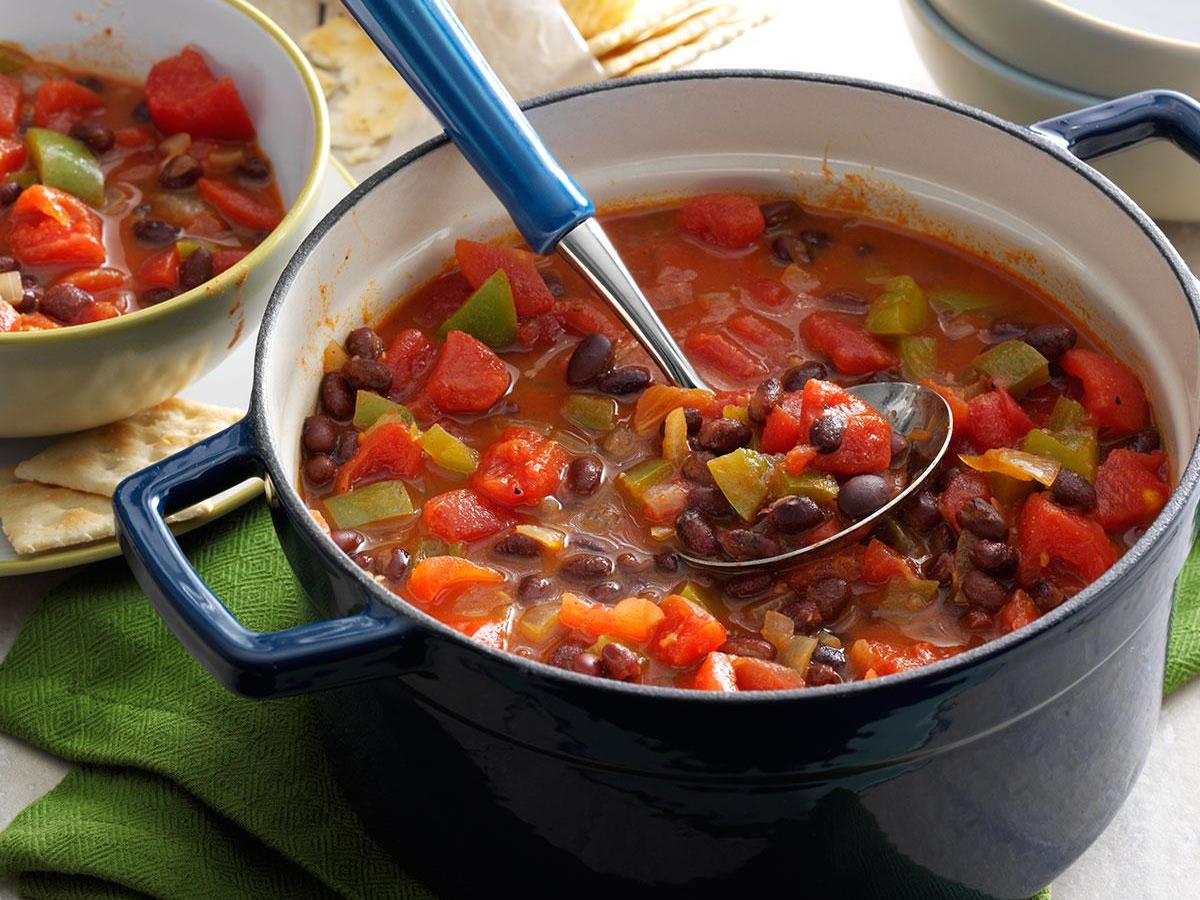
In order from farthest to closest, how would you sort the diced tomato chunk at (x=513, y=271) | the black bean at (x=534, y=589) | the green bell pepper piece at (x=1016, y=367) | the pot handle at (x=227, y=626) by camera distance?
1. the diced tomato chunk at (x=513, y=271)
2. the green bell pepper piece at (x=1016, y=367)
3. the black bean at (x=534, y=589)
4. the pot handle at (x=227, y=626)

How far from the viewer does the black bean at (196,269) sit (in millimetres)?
3443

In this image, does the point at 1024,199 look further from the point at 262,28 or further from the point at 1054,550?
the point at 262,28

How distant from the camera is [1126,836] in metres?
2.92

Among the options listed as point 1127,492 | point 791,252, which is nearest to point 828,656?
point 1127,492

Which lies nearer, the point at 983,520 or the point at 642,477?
the point at 983,520

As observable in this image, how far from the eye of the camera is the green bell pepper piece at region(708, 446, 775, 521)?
2689 millimetres

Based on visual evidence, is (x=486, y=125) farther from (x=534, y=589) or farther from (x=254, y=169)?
(x=254, y=169)

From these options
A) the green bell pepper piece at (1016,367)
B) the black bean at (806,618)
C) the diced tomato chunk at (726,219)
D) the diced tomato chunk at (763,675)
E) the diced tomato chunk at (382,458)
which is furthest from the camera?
the diced tomato chunk at (726,219)

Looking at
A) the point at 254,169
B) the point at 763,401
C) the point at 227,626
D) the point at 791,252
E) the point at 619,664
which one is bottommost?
the point at 791,252

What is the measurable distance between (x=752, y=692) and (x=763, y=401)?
92cm

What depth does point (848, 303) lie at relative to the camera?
3.14m

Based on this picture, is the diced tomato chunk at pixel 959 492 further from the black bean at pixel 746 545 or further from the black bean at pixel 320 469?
the black bean at pixel 320 469

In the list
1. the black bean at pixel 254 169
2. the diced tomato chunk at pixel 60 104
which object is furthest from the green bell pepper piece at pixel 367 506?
the diced tomato chunk at pixel 60 104

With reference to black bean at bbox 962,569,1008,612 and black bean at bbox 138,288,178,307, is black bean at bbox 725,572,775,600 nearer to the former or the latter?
black bean at bbox 962,569,1008,612
